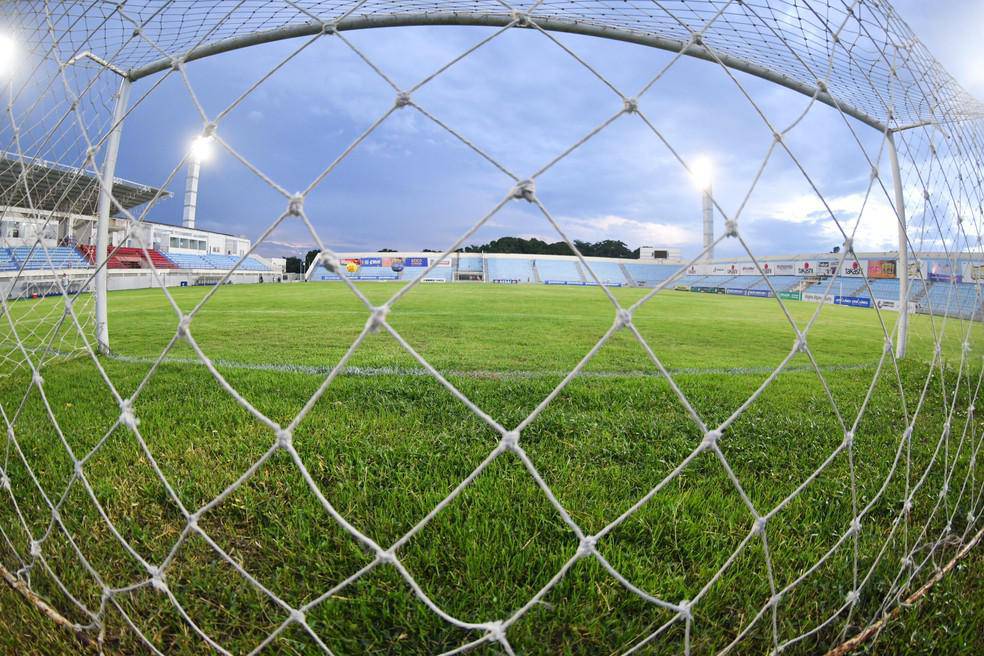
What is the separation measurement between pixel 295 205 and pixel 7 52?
178 cm

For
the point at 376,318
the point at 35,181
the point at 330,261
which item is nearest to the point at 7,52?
the point at 35,181

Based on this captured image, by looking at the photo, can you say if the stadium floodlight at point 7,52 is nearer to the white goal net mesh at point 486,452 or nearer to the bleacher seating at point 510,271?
the white goal net mesh at point 486,452

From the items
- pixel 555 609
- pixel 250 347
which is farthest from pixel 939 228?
pixel 250 347

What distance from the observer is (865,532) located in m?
1.11

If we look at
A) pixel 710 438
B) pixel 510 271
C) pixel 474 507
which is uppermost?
pixel 510 271

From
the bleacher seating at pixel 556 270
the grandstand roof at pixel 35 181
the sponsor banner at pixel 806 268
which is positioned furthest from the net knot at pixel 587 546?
the bleacher seating at pixel 556 270

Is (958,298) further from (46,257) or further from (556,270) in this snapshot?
(556,270)

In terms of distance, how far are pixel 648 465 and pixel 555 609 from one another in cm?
69

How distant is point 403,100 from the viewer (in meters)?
0.84

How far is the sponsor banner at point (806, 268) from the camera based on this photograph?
24.5 m

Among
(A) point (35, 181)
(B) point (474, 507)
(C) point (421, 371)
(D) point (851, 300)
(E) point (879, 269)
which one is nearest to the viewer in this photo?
(B) point (474, 507)

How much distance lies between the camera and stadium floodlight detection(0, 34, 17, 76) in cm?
159

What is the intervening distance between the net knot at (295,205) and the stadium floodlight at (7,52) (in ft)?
5.56

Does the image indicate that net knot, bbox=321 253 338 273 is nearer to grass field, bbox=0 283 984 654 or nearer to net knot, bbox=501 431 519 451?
net knot, bbox=501 431 519 451
